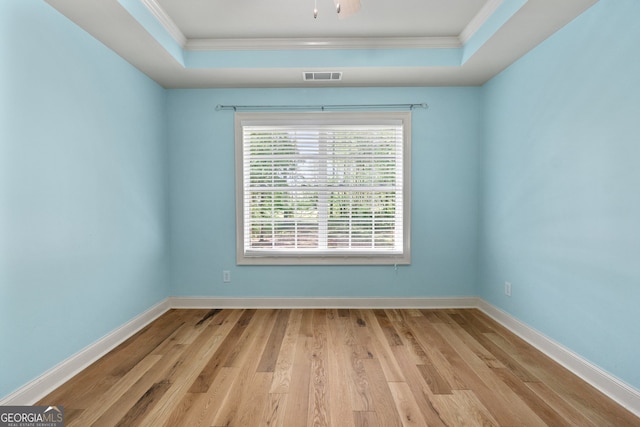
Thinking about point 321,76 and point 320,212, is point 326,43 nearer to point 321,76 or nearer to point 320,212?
point 321,76

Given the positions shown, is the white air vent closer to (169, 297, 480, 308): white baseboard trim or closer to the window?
the window

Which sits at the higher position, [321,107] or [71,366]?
[321,107]

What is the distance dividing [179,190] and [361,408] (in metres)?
2.96

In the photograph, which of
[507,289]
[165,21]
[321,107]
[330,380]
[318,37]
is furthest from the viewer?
[321,107]

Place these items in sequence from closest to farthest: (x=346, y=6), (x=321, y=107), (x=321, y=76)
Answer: (x=346, y=6)
(x=321, y=76)
(x=321, y=107)

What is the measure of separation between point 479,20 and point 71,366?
4090mm

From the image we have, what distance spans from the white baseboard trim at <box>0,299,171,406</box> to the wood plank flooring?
7 centimetres

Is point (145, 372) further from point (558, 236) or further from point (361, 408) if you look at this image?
point (558, 236)

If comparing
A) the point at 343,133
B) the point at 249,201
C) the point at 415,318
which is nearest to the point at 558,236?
the point at 415,318

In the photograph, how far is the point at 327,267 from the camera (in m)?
3.78

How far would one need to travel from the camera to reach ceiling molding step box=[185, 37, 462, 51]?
10.2 feet

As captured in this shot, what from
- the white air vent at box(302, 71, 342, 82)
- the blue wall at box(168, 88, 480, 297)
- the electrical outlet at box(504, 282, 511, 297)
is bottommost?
the electrical outlet at box(504, 282, 511, 297)

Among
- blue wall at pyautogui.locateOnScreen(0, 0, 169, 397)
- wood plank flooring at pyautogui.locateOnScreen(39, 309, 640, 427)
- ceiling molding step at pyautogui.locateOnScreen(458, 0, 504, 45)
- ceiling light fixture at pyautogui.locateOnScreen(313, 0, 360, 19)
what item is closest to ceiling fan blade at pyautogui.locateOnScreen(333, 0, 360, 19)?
ceiling light fixture at pyautogui.locateOnScreen(313, 0, 360, 19)

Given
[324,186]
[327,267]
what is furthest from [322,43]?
[327,267]
